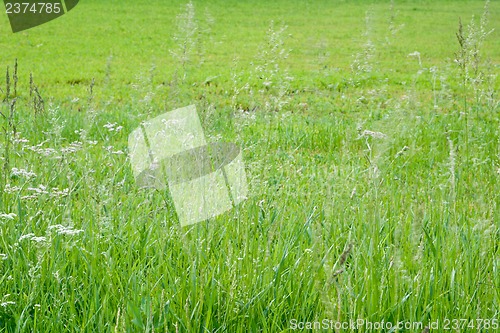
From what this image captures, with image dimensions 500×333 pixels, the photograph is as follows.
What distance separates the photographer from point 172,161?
9.55ft

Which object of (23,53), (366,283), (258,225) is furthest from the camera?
(23,53)

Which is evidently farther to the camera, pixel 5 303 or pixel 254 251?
pixel 254 251

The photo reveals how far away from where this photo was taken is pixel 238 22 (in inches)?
836

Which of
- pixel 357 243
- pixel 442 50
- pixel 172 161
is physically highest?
pixel 172 161

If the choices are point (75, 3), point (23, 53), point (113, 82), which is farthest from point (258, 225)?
point (75, 3)

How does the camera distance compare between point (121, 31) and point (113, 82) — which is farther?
point (121, 31)

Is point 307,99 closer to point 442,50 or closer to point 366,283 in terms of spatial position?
point 366,283

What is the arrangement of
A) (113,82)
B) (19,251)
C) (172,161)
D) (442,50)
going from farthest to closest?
1. (442,50)
2. (113,82)
3. (172,161)
4. (19,251)

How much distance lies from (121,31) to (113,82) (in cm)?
860

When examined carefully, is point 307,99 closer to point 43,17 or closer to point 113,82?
point 113,82

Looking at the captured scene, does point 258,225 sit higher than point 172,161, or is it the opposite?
point 172,161

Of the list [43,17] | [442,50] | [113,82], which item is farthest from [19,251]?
[43,17]

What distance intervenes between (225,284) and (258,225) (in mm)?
523

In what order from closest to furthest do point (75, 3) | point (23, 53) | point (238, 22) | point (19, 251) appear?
point (19, 251) → point (23, 53) → point (238, 22) → point (75, 3)
